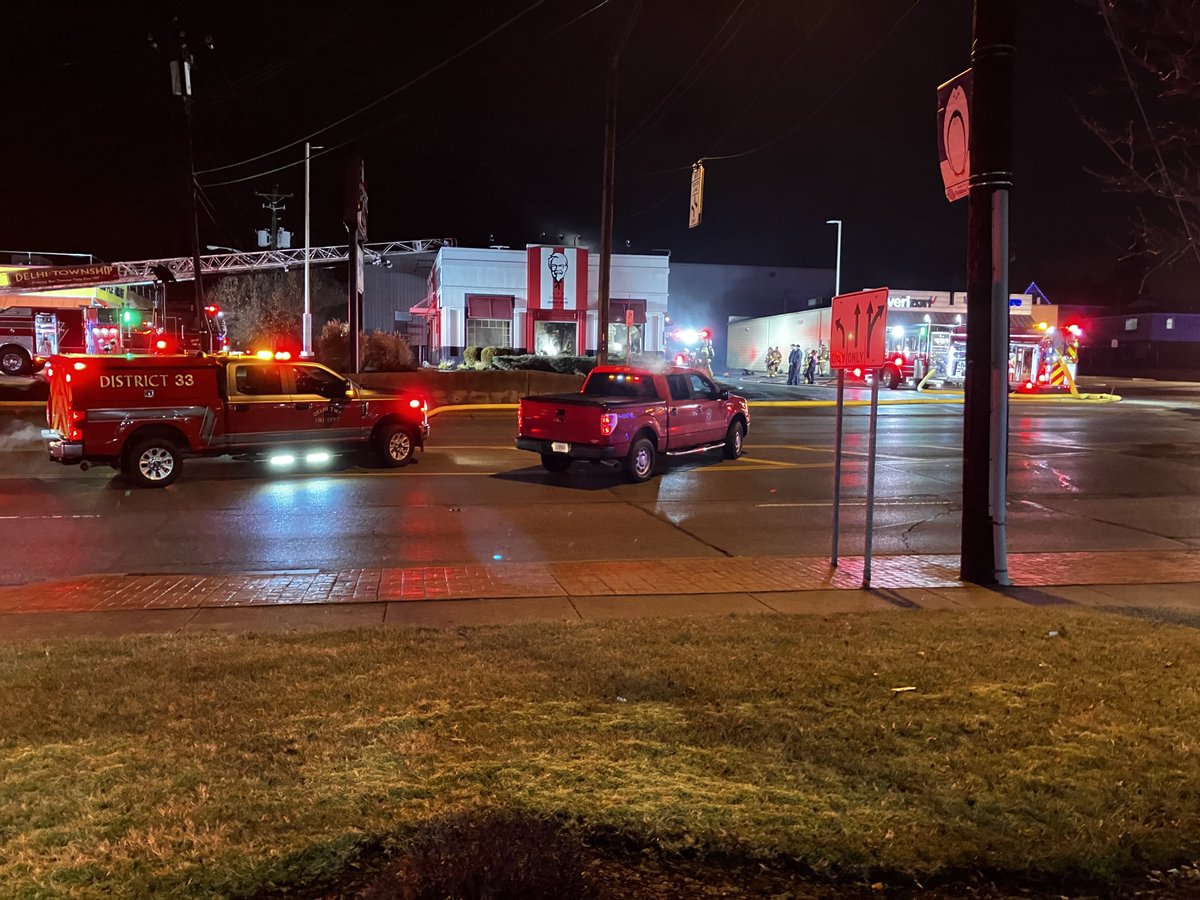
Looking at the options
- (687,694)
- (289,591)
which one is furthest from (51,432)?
(687,694)

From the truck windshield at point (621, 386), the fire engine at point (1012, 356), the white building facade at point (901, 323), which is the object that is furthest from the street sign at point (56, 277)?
the fire engine at point (1012, 356)

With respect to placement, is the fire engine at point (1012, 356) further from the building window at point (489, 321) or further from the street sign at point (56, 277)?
the street sign at point (56, 277)

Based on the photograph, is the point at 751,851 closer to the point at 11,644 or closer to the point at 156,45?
the point at 11,644

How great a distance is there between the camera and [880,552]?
10.1 m

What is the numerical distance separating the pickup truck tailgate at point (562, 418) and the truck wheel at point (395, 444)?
2206 mm

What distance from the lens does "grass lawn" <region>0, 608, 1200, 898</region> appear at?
3.40m

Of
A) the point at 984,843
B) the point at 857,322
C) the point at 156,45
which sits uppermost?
the point at 156,45

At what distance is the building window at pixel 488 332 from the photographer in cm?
4178

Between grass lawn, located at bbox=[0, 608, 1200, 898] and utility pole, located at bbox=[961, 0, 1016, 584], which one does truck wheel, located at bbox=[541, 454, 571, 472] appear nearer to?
utility pole, located at bbox=[961, 0, 1016, 584]

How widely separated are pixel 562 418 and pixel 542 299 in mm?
27442

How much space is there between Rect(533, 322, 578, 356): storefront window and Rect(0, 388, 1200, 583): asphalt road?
22.2 meters

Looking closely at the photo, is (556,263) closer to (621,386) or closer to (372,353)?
(372,353)

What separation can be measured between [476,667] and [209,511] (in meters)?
7.62

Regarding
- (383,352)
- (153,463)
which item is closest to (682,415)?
(153,463)
